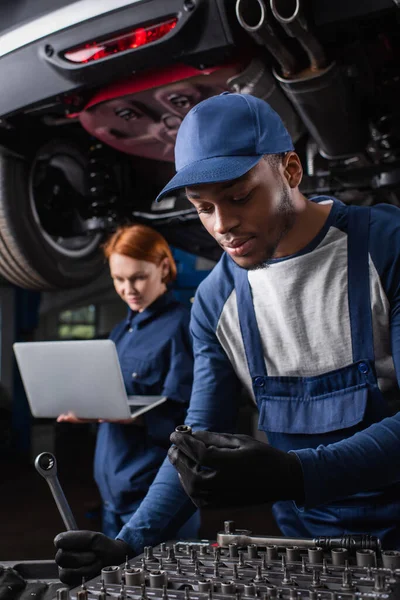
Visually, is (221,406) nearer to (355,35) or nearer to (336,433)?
(336,433)

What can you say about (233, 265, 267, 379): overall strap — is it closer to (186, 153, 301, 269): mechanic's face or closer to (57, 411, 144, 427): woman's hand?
(186, 153, 301, 269): mechanic's face

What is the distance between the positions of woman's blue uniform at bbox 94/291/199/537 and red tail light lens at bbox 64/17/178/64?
77cm

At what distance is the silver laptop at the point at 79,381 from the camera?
174 centimetres

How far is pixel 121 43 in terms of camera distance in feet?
4.92

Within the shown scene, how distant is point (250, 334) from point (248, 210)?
10.8 inches

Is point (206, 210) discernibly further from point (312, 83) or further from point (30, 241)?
point (30, 241)

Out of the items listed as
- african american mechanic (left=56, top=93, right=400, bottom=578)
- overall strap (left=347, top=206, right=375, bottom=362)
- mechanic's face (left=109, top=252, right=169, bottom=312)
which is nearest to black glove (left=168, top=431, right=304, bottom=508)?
african american mechanic (left=56, top=93, right=400, bottom=578)

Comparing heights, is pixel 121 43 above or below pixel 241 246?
above

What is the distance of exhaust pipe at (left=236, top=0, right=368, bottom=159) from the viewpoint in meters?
1.25

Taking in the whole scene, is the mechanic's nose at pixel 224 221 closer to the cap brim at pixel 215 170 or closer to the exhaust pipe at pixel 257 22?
the cap brim at pixel 215 170

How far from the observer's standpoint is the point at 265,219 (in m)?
0.92

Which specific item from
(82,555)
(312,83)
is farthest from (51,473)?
(312,83)

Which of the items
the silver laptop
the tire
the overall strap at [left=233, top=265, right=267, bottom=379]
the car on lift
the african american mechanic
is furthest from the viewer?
the tire

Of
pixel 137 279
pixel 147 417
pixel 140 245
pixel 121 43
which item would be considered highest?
pixel 121 43
